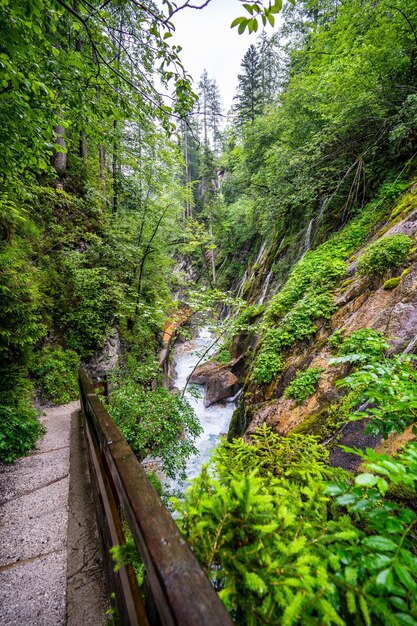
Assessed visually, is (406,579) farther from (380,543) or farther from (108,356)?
(108,356)

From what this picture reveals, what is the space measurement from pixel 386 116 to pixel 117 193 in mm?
10416

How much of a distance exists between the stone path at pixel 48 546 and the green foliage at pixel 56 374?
9.28 ft

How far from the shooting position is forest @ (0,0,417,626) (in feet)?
2.54

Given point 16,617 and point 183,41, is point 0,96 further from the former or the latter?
point 16,617

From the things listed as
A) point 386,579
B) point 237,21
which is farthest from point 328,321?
point 386,579

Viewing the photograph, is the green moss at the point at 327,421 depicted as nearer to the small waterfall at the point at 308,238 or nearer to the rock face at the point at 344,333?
the rock face at the point at 344,333

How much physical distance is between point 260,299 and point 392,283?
6906 millimetres

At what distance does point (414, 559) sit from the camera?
2.30ft

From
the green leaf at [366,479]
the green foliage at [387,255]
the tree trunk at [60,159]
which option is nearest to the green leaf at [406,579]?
the green leaf at [366,479]

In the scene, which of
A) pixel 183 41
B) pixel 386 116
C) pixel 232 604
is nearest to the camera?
pixel 232 604

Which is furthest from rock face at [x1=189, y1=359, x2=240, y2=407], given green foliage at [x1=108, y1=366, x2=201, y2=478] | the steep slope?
green foliage at [x1=108, y1=366, x2=201, y2=478]

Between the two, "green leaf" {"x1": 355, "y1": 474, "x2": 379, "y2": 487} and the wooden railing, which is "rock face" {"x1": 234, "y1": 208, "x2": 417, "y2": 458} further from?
the wooden railing

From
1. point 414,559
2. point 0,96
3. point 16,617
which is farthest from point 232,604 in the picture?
point 0,96

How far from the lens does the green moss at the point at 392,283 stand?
171 inches
